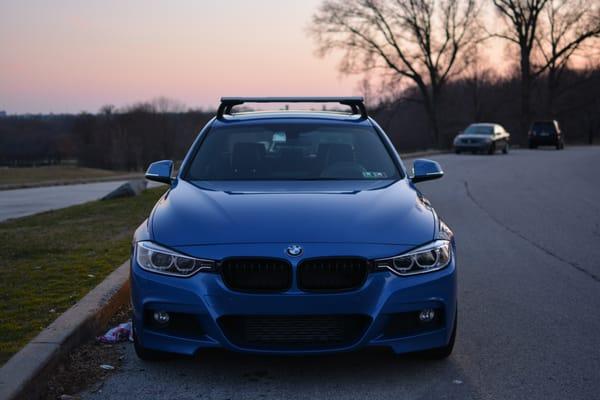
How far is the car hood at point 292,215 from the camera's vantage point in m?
4.15

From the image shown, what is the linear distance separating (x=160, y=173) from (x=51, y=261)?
9.08 ft

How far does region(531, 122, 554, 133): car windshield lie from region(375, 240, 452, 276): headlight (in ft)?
149

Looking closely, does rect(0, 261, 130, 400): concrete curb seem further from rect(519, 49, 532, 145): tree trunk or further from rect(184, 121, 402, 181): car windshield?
rect(519, 49, 532, 145): tree trunk

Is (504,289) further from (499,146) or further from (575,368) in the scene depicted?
(499,146)

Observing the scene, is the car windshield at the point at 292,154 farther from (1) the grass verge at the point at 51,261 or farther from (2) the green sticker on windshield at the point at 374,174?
(1) the grass verge at the point at 51,261

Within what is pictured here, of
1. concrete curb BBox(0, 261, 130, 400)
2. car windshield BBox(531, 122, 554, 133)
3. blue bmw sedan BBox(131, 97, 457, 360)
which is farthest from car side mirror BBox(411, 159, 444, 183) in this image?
car windshield BBox(531, 122, 554, 133)

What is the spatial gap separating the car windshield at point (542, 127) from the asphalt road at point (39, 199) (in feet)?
104

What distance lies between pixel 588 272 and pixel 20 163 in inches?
3254

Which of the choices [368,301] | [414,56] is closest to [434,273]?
[368,301]

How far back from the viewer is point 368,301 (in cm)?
400

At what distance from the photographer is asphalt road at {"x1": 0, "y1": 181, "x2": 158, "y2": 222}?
16.4 m

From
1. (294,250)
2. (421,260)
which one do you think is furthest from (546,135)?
(294,250)

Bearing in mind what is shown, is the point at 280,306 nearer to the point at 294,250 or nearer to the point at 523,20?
the point at 294,250

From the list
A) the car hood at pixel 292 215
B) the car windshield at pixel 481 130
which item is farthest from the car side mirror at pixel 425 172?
the car windshield at pixel 481 130
